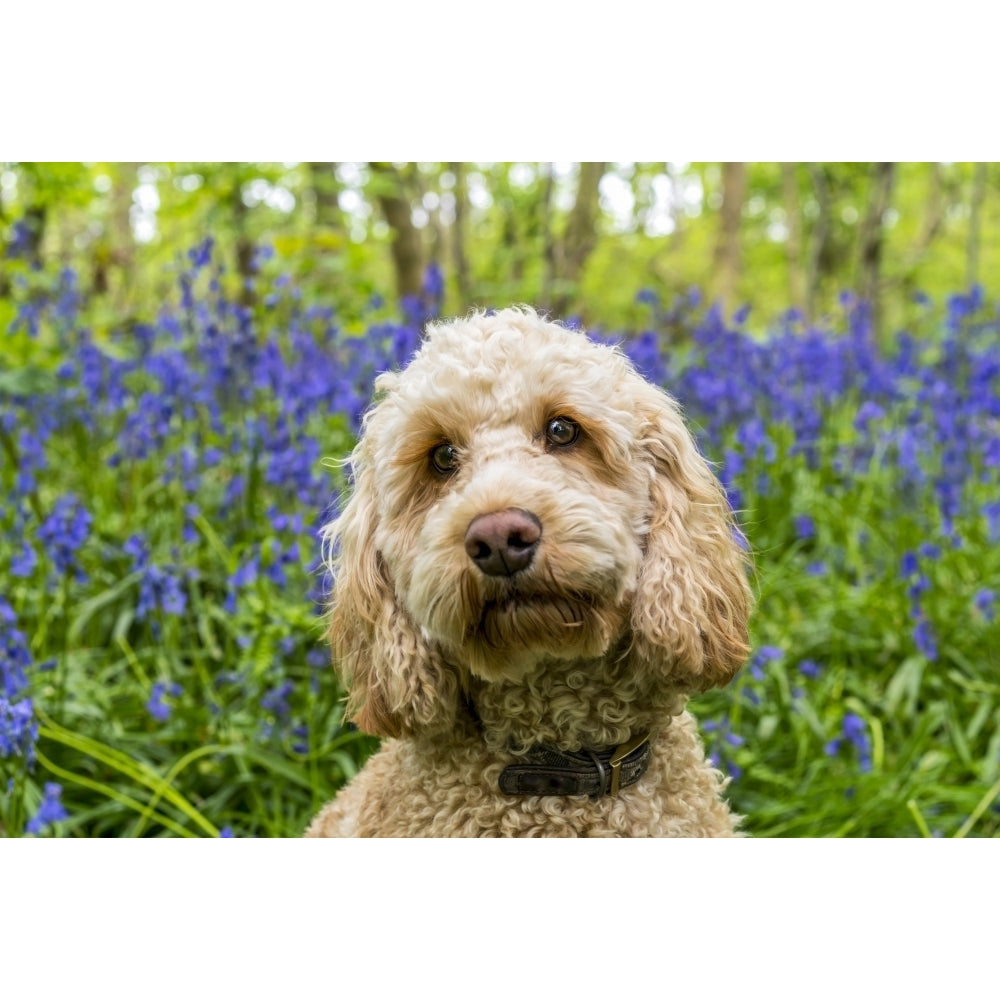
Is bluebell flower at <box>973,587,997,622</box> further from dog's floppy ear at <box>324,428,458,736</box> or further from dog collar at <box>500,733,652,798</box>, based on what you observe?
dog's floppy ear at <box>324,428,458,736</box>

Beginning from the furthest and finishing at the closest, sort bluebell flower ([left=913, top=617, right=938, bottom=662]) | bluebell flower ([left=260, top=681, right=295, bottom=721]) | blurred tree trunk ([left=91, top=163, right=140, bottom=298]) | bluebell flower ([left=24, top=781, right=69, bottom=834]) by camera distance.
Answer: blurred tree trunk ([left=91, top=163, right=140, bottom=298]) < bluebell flower ([left=913, top=617, right=938, bottom=662]) < bluebell flower ([left=260, top=681, right=295, bottom=721]) < bluebell flower ([left=24, top=781, right=69, bottom=834])

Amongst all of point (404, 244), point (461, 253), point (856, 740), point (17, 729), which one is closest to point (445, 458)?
point (17, 729)

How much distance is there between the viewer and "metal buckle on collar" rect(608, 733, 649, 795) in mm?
2189

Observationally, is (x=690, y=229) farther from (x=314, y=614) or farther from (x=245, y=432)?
(x=314, y=614)

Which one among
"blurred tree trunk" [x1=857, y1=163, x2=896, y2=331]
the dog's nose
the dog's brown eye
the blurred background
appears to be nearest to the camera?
the dog's nose

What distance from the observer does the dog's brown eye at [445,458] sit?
2152mm

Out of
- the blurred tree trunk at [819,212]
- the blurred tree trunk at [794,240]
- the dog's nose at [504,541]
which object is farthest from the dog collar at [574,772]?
the blurred tree trunk at [794,240]

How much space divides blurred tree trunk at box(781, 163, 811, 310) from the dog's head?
6240 millimetres

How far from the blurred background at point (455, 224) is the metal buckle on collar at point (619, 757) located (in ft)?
9.21

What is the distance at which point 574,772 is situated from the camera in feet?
7.24

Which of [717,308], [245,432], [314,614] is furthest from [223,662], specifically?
[717,308]

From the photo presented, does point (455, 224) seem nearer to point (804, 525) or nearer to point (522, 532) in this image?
point (804, 525)

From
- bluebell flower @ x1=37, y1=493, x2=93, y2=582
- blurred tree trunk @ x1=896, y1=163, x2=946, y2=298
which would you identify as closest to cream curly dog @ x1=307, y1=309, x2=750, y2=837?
bluebell flower @ x1=37, y1=493, x2=93, y2=582

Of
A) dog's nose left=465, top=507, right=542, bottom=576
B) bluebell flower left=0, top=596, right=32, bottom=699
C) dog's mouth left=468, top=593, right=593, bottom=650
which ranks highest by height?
dog's nose left=465, top=507, right=542, bottom=576
